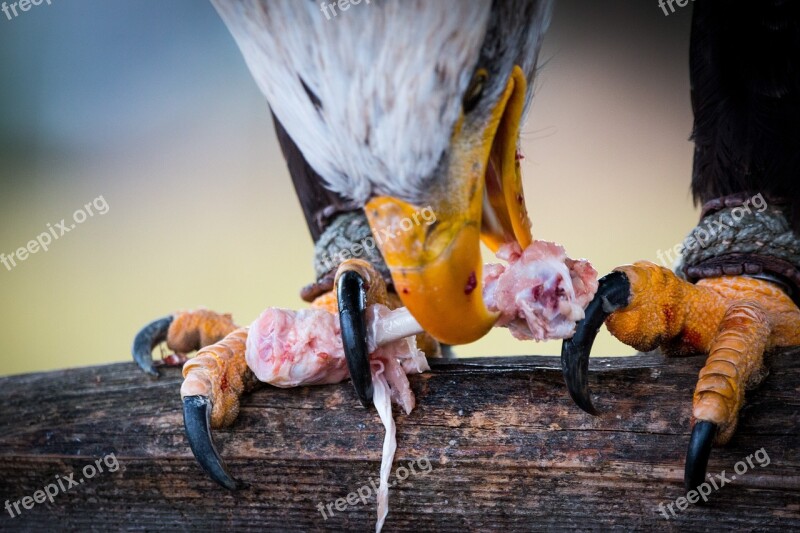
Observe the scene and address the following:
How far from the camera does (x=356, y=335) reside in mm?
1285

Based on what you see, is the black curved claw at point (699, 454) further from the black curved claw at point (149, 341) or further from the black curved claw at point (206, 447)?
the black curved claw at point (149, 341)

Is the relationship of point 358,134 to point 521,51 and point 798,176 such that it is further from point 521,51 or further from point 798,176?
point 798,176

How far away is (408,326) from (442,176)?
350 mm

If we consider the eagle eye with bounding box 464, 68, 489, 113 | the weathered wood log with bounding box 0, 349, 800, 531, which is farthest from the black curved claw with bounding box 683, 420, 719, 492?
the eagle eye with bounding box 464, 68, 489, 113

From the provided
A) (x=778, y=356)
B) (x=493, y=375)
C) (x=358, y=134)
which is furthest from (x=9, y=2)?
(x=778, y=356)

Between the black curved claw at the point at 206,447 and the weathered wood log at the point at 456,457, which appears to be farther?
the black curved claw at the point at 206,447

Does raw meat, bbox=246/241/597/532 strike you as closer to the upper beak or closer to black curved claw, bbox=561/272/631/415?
black curved claw, bbox=561/272/631/415

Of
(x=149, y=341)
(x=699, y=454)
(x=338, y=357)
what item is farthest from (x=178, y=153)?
(x=699, y=454)

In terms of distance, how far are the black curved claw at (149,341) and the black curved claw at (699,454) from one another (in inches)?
41.3

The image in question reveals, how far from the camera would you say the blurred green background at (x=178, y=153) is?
1.79m

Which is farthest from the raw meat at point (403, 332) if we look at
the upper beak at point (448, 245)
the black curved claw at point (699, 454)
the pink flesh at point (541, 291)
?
the black curved claw at point (699, 454)

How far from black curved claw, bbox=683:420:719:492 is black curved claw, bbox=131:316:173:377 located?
1.05m

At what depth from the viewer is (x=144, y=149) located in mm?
2814

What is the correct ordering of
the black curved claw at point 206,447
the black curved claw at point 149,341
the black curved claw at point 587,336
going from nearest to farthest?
the black curved claw at point 587,336
the black curved claw at point 206,447
the black curved claw at point 149,341
